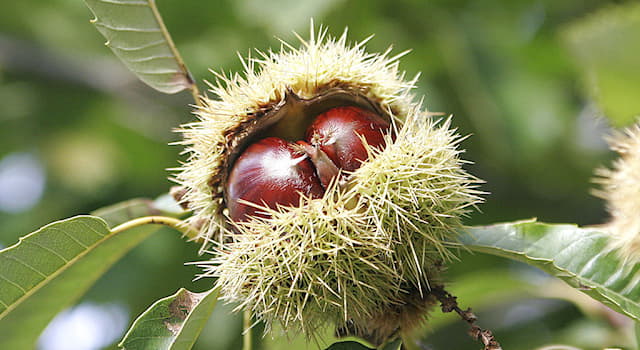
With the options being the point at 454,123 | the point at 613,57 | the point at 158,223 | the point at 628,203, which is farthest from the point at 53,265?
the point at 454,123

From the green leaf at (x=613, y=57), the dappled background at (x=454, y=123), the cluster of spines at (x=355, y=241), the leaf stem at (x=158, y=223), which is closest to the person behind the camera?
the cluster of spines at (x=355, y=241)

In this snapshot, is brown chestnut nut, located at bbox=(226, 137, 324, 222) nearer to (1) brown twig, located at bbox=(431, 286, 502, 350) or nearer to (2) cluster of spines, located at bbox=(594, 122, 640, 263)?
(1) brown twig, located at bbox=(431, 286, 502, 350)

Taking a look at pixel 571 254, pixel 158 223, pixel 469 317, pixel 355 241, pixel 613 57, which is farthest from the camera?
pixel 613 57

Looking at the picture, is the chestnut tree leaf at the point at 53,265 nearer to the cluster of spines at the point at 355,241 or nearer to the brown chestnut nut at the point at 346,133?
the cluster of spines at the point at 355,241

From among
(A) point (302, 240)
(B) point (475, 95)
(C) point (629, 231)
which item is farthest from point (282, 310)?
(B) point (475, 95)

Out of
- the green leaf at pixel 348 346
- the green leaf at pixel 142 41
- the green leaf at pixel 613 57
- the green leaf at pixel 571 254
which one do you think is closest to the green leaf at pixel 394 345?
the green leaf at pixel 348 346

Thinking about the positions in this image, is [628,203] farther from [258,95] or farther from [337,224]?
[258,95]

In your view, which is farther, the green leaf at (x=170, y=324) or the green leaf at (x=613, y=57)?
the green leaf at (x=613, y=57)
